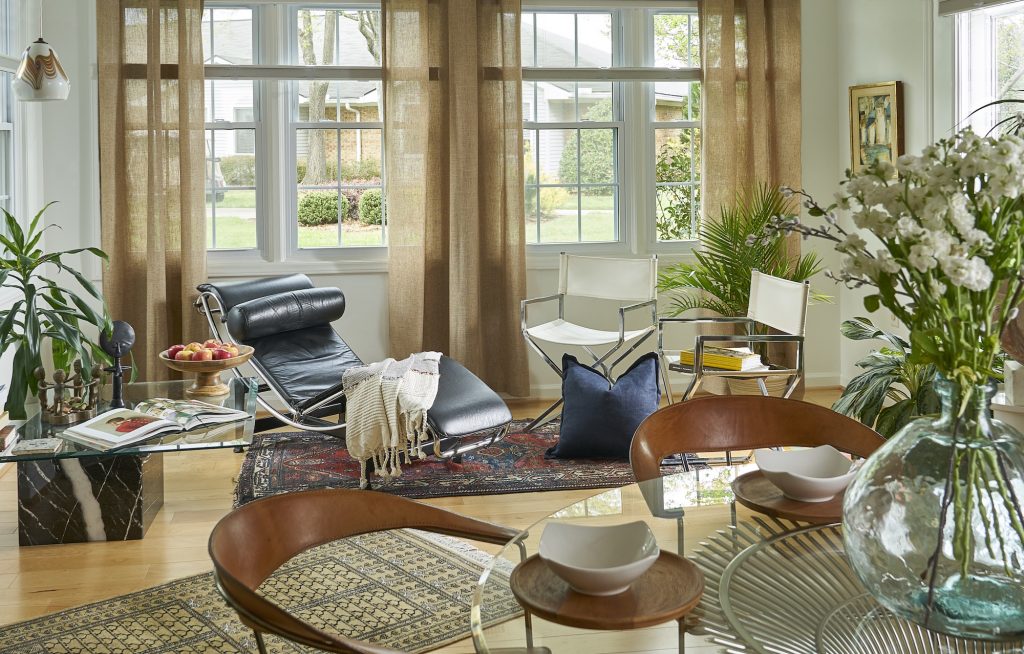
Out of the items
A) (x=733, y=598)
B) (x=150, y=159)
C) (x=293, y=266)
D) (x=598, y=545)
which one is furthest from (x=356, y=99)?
(x=733, y=598)

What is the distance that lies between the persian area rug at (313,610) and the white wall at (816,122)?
99.8 inches

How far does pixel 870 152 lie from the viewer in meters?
5.81

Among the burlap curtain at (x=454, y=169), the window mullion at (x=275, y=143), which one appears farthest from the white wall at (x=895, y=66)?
the window mullion at (x=275, y=143)

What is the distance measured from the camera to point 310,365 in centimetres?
475

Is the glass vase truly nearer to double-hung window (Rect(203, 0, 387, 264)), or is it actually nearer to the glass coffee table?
the glass coffee table

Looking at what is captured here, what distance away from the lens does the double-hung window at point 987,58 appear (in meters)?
4.84

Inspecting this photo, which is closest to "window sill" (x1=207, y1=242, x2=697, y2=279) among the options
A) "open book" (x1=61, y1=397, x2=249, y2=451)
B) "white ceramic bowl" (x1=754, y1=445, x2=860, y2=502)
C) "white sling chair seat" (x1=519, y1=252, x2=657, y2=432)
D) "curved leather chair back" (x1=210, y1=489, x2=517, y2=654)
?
"white sling chair seat" (x1=519, y1=252, x2=657, y2=432)

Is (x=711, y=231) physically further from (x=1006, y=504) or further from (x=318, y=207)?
(x=1006, y=504)

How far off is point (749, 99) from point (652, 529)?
15.1 feet

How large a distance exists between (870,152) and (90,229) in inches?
167

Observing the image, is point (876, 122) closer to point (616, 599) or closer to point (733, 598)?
point (733, 598)

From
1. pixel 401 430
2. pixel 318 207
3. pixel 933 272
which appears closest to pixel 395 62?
pixel 318 207

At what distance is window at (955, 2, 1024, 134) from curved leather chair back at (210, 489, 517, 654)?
12.7ft

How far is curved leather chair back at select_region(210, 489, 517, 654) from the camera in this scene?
1.49 meters
